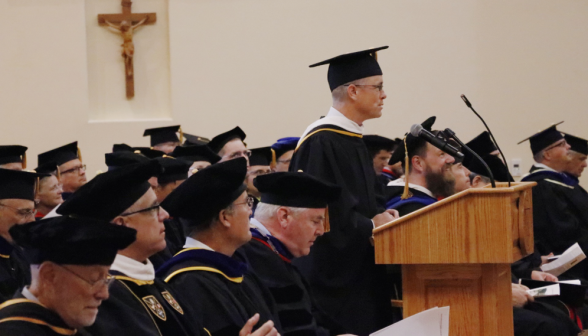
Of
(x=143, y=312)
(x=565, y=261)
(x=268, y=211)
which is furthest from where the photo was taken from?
(x=565, y=261)

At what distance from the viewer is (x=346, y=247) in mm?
4047

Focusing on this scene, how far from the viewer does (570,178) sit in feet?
25.1

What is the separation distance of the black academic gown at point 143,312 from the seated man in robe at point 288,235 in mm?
712

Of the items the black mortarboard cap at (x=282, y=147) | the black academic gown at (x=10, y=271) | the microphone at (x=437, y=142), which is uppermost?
the microphone at (x=437, y=142)

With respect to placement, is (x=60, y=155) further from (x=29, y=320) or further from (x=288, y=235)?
(x=29, y=320)

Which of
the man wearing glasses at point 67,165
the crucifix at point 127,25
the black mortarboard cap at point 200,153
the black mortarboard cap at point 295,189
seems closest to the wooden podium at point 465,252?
the black mortarboard cap at point 295,189

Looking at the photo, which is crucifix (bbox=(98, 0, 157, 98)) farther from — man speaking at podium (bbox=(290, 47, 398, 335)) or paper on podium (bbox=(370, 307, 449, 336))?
paper on podium (bbox=(370, 307, 449, 336))

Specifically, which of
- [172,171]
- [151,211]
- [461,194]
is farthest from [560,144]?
[151,211]

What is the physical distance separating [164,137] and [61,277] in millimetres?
5984

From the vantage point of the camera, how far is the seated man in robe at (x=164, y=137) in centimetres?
784

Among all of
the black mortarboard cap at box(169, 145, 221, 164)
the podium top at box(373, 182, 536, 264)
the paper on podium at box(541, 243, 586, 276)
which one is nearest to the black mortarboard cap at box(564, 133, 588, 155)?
the paper on podium at box(541, 243, 586, 276)

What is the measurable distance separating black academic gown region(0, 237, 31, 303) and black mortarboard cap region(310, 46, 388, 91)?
2209 millimetres

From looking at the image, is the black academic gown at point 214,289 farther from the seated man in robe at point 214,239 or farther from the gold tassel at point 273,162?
the gold tassel at point 273,162

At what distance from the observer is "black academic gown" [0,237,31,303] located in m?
4.15
